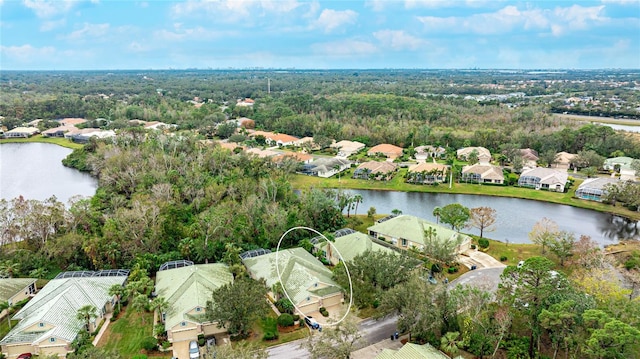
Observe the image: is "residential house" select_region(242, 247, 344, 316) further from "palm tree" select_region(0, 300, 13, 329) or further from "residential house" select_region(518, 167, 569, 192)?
"residential house" select_region(518, 167, 569, 192)

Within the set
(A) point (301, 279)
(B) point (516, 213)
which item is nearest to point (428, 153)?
(B) point (516, 213)

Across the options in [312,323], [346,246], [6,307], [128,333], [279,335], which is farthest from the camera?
[346,246]

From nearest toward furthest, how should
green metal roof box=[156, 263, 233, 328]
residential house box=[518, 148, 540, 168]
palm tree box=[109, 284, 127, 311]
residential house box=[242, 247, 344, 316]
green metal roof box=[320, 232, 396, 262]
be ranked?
green metal roof box=[156, 263, 233, 328] < palm tree box=[109, 284, 127, 311] < residential house box=[242, 247, 344, 316] < green metal roof box=[320, 232, 396, 262] < residential house box=[518, 148, 540, 168]

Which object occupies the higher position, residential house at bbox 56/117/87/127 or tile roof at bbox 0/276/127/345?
residential house at bbox 56/117/87/127

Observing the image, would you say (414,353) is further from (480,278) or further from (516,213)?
(516,213)

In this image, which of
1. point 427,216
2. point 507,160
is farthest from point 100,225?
point 507,160

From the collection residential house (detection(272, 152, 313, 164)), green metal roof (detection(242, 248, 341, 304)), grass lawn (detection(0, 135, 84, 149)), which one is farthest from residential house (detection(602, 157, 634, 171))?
grass lawn (detection(0, 135, 84, 149))
